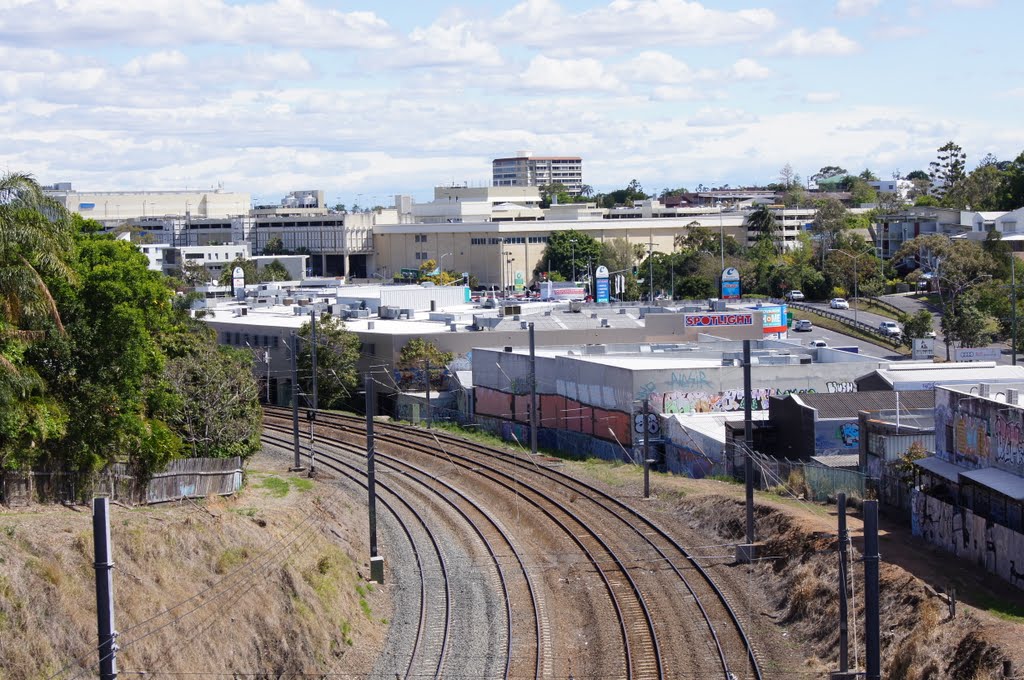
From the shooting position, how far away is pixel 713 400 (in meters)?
47.7

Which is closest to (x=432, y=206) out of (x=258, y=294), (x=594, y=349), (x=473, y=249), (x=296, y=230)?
(x=296, y=230)

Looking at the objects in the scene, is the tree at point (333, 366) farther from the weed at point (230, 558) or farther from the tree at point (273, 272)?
the tree at point (273, 272)

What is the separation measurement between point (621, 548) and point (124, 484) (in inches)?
475

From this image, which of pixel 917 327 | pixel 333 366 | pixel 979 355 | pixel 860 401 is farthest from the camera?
pixel 917 327

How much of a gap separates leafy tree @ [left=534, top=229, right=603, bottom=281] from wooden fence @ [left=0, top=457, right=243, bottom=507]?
110m

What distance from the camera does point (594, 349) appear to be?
58250 millimetres

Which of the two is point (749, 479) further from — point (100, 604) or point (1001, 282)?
point (1001, 282)

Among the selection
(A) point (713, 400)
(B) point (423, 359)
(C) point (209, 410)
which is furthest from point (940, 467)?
(B) point (423, 359)

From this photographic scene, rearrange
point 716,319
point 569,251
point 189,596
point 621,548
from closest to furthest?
1. point 189,596
2. point 621,548
3. point 716,319
4. point 569,251

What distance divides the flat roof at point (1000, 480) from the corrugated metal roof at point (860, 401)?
12568 millimetres

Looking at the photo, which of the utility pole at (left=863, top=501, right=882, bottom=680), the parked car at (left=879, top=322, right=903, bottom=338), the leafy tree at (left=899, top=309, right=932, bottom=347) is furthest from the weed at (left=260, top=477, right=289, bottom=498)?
the parked car at (left=879, top=322, right=903, bottom=338)

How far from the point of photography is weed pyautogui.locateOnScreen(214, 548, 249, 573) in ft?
84.1

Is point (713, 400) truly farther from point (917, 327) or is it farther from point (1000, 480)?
point (917, 327)

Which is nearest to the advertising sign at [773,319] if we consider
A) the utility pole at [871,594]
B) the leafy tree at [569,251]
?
the utility pole at [871,594]
